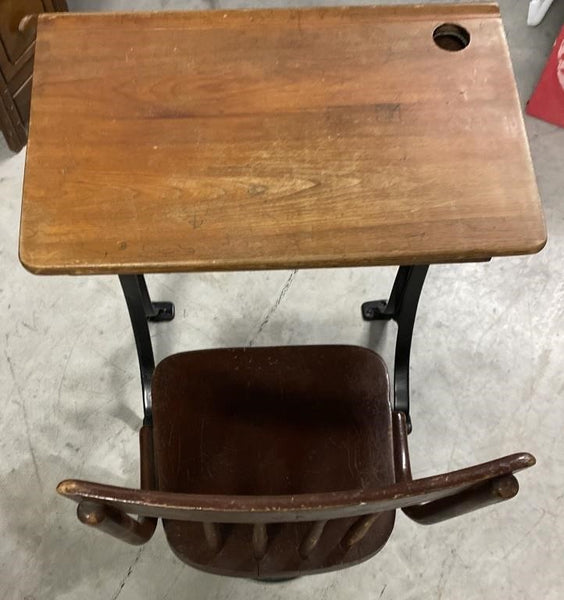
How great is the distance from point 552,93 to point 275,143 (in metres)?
1.31

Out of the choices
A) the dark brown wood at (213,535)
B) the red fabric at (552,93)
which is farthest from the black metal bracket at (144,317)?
the red fabric at (552,93)

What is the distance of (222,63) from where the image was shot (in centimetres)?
106

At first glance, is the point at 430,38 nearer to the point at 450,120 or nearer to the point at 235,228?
the point at 450,120

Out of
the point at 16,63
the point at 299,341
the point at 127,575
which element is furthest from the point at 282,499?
the point at 16,63

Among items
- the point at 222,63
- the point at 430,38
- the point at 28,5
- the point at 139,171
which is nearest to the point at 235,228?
the point at 139,171

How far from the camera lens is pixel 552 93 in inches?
77.4

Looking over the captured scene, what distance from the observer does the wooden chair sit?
3.31 feet

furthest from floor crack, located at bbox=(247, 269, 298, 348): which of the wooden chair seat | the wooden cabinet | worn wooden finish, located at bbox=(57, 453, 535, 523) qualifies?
worn wooden finish, located at bbox=(57, 453, 535, 523)

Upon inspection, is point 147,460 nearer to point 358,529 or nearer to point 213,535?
point 213,535

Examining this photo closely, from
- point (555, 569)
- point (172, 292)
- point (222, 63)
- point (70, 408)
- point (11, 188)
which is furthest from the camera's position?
point (11, 188)

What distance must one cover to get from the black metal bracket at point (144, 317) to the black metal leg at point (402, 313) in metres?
0.53

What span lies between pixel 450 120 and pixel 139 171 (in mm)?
474

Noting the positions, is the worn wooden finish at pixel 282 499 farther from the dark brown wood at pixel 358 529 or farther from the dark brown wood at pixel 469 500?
the dark brown wood at pixel 358 529

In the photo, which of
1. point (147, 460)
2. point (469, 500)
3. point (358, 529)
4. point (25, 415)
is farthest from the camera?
point (25, 415)
